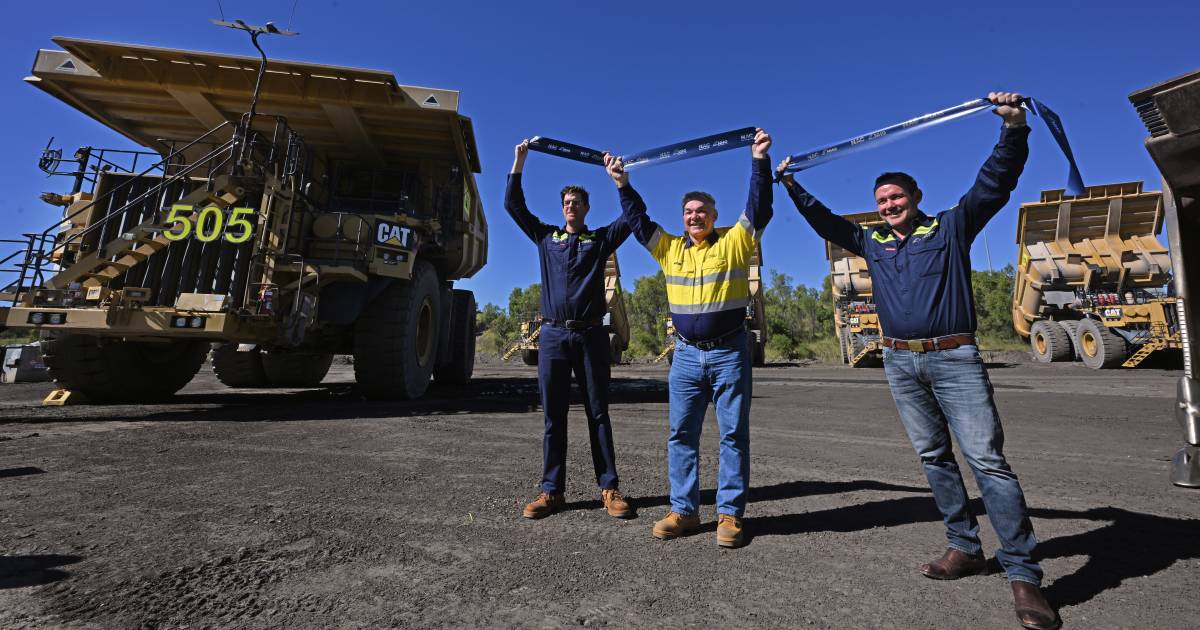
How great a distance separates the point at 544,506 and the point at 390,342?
14.5 ft

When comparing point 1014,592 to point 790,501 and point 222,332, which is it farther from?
point 222,332

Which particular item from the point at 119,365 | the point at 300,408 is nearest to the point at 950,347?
the point at 300,408

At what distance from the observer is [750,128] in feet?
10.1

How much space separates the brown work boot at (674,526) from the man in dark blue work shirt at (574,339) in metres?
0.32

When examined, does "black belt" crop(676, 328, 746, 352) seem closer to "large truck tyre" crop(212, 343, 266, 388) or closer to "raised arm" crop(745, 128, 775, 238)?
"raised arm" crop(745, 128, 775, 238)

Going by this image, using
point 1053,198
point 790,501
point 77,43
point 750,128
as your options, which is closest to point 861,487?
point 790,501

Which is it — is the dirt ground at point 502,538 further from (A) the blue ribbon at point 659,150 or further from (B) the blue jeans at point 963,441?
(A) the blue ribbon at point 659,150

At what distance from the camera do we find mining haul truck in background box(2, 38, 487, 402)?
5.48m

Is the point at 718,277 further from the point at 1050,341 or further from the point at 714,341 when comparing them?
the point at 1050,341

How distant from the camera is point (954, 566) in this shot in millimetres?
2033

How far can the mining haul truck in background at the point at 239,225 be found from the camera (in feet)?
18.0

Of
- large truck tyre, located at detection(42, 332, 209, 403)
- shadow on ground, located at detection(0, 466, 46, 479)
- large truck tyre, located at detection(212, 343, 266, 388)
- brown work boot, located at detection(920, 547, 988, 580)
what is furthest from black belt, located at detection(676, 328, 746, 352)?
large truck tyre, located at detection(212, 343, 266, 388)

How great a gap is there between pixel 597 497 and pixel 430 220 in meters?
5.21

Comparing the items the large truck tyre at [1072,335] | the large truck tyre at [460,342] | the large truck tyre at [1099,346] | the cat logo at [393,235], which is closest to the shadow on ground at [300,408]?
the large truck tyre at [460,342]
